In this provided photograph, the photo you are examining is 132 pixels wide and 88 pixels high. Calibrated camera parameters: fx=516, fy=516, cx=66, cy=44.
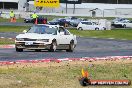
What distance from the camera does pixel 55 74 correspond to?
13.6m

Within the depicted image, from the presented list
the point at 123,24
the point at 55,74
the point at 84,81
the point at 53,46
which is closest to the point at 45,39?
the point at 53,46

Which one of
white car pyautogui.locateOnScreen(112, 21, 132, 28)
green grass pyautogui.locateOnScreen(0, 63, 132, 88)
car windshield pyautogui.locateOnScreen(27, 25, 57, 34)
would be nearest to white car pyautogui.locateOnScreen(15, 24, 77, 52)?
car windshield pyautogui.locateOnScreen(27, 25, 57, 34)

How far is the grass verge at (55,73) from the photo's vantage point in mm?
11809

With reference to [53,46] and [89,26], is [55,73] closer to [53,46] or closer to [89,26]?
[53,46]

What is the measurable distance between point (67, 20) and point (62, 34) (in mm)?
47119

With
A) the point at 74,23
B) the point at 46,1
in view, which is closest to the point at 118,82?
the point at 46,1

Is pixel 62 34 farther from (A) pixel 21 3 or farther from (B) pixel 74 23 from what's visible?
(A) pixel 21 3

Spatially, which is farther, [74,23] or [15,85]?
[74,23]

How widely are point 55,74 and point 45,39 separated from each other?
420 inches

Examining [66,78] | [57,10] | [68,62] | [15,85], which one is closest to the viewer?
[15,85]

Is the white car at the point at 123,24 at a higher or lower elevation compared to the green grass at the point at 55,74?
lower

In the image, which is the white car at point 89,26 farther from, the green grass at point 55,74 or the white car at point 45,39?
the green grass at point 55,74

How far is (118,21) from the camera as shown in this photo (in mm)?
72750

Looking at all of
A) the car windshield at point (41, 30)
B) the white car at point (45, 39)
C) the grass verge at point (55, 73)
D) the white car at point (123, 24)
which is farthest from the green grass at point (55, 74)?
the white car at point (123, 24)
